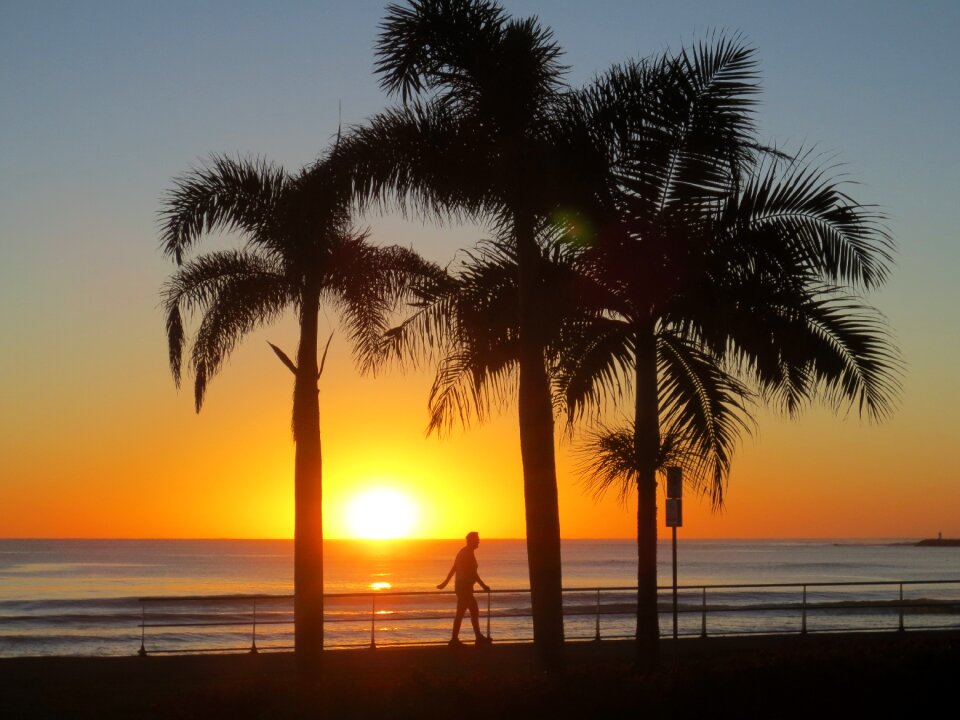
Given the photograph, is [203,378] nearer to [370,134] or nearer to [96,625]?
[370,134]

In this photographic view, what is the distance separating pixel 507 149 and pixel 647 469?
4.92 m

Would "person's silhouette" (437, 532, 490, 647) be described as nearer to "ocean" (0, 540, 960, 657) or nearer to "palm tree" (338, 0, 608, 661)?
"ocean" (0, 540, 960, 657)

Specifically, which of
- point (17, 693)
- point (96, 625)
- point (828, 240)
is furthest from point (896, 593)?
point (17, 693)

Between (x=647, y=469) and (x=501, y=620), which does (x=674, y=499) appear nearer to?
(x=647, y=469)

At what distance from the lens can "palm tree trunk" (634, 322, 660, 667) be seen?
1633cm

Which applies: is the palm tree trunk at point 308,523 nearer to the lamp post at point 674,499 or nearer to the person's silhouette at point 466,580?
the person's silhouette at point 466,580

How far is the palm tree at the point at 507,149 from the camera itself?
13.7m

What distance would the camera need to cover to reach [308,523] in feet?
55.3

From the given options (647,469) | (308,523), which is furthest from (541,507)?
(308,523)

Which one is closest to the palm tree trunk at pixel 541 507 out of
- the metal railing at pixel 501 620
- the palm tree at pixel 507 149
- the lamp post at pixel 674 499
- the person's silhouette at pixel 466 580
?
the palm tree at pixel 507 149

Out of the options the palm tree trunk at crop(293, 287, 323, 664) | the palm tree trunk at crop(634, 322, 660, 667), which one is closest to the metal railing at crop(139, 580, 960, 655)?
the palm tree trunk at crop(634, 322, 660, 667)

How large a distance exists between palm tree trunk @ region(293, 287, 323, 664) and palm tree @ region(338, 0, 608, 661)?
12.7 ft

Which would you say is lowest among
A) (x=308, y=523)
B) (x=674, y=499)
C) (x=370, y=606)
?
(x=370, y=606)

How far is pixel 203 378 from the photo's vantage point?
19.0 metres
